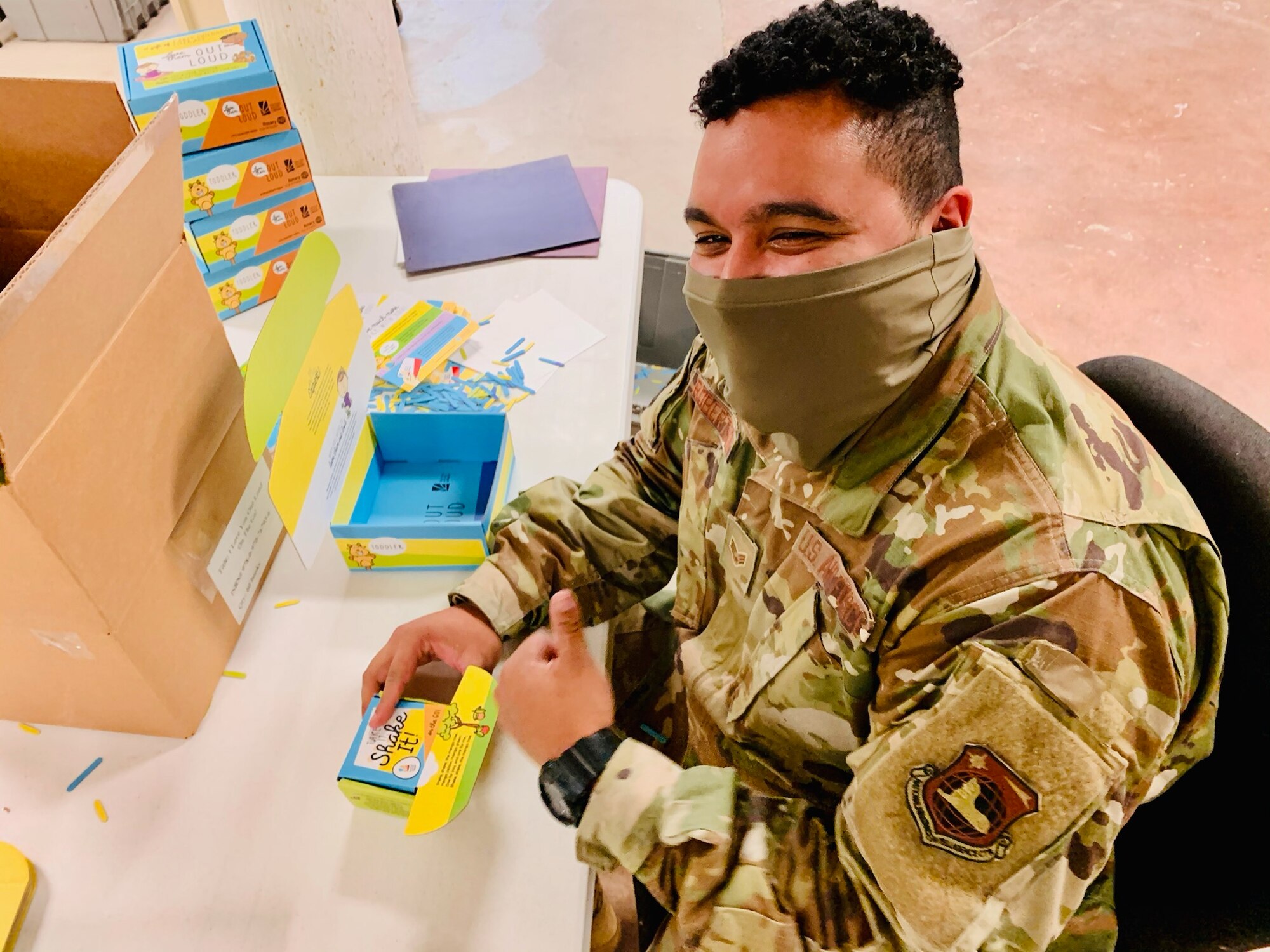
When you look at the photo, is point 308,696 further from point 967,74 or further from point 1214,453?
point 967,74

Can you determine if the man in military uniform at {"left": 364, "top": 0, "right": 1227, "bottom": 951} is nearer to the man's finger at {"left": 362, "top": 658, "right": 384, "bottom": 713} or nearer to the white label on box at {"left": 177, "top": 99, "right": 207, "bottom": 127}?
the man's finger at {"left": 362, "top": 658, "right": 384, "bottom": 713}

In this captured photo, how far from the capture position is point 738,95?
728 millimetres

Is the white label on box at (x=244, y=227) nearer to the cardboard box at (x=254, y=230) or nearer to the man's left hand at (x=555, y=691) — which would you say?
the cardboard box at (x=254, y=230)

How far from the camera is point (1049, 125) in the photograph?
11.0 feet

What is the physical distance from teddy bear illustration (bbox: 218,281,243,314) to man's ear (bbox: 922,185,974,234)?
1061 millimetres

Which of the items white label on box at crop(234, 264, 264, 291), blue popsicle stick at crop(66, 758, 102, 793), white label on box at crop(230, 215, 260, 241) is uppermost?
white label on box at crop(230, 215, 260, 241)

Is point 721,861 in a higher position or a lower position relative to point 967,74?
higher

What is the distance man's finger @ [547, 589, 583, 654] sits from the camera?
89cm

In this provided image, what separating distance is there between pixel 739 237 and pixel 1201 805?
644 millimetres

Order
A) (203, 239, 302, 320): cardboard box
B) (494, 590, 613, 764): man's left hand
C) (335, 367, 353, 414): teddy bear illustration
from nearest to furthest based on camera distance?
1. (494, 590, 613, 764): man's left hand
2. (335, 367, 353, 414): teddy bear illustration
3. (203, 239, 302, 320): cardboard box

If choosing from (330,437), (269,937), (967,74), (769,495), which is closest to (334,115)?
(330,437)

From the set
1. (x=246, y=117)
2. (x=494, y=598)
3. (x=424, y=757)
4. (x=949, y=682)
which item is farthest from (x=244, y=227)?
(x=949, y=682)

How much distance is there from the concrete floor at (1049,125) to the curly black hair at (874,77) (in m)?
1.93

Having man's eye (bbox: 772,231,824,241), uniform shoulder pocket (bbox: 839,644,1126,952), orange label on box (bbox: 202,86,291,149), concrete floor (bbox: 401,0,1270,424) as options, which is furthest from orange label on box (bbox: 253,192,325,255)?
concrete floor (bbox: 401,0,1270,424)
